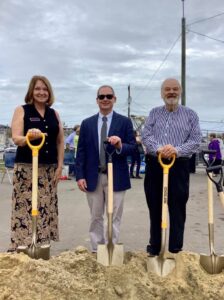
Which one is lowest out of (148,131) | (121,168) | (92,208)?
(92,208)

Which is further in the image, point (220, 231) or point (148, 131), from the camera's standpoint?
point (220, 231)

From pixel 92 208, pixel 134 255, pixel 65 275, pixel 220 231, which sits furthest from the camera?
pixel 220 231

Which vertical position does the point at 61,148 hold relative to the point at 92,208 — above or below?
above

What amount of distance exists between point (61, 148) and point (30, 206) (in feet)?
2.40

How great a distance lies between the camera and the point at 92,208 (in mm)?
4742

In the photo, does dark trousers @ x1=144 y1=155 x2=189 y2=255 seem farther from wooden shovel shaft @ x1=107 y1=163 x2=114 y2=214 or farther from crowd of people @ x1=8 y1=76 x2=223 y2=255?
wooden shovel shaft @ x1=107 y1=163 x2=114 y2=214

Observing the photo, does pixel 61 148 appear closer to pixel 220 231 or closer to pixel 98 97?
pixel 98 97

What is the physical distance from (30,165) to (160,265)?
1.69 meters

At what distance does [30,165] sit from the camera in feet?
14.7

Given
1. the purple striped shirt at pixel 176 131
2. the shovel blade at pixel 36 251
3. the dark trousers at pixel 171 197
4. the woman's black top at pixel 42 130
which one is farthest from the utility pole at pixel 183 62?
the shovel blade at pixel 36 251

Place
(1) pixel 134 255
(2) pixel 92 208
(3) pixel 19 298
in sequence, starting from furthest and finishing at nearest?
(2) pixel 92 208 → (1) pixel 134 255 → (3) pixel 19 298

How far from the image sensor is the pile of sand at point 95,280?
3.29 metres

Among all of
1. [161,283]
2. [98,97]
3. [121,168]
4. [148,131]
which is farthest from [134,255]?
[98,97]

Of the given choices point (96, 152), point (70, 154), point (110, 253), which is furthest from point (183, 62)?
point (110, 253)
